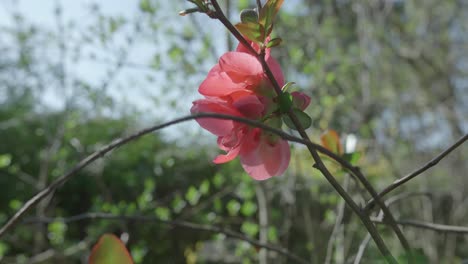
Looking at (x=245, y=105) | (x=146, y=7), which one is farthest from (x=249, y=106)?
(x=146, y=7)

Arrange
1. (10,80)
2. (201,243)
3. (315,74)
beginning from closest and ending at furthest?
(315,74) → (201,243) → (10,80)

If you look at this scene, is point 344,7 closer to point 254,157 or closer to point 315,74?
point 315,74

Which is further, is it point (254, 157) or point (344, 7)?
point (344, 7)

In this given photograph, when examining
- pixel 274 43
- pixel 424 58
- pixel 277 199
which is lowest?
pixel 277 199

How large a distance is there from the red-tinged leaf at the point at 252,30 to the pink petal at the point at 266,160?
0.34 ft

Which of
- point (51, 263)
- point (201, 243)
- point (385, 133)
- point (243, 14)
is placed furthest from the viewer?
point (385, 133)

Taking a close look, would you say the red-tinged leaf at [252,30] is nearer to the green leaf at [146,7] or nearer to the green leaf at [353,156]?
the green leaf at [353,156]

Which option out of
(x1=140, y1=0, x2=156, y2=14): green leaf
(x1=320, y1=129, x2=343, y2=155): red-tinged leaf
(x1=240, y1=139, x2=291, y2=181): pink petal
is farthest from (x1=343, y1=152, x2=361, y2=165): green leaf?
(x1=140, y1=0, x2=156, y2=14): green leaf

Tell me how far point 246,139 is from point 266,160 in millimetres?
A: 31

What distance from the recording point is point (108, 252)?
343 mm

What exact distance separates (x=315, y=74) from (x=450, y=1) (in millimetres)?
3987

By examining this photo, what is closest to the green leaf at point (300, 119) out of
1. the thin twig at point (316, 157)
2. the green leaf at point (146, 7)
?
the thin twig at point (316, 157)

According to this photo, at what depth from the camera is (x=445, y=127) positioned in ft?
16.1

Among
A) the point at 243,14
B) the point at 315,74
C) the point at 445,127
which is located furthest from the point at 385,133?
the point at 243,14
